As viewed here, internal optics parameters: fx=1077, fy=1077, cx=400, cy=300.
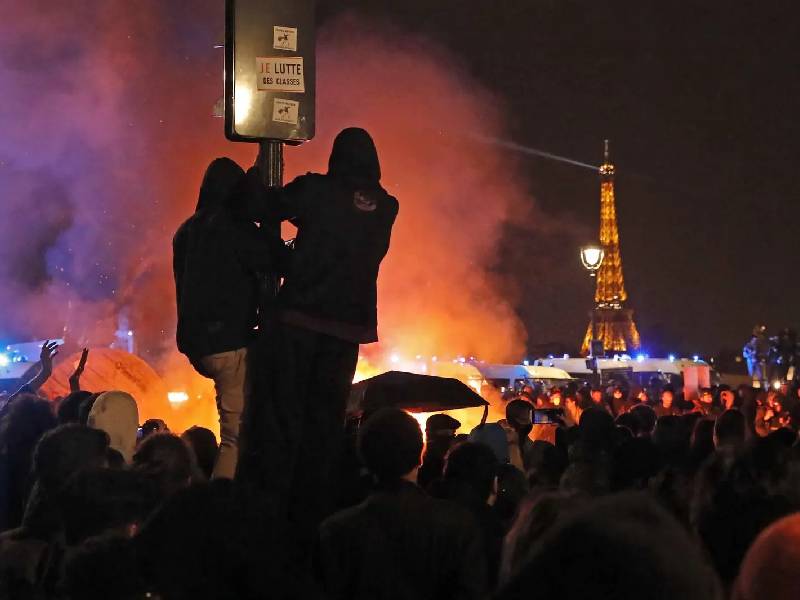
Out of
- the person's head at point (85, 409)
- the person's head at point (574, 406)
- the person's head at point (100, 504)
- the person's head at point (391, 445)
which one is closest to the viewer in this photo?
the person's head at point (100, 504)

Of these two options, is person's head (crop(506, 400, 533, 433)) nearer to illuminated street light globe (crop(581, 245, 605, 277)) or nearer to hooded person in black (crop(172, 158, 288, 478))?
hooded person in black (crop(172, 158, 288, 478))

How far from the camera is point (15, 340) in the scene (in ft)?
84.9

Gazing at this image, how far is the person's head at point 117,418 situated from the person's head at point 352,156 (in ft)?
5.30

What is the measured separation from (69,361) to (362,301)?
31.2 ft

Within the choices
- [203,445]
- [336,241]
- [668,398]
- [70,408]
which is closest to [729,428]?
[203,445]

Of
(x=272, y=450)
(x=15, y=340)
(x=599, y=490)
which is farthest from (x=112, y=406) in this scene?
(x=15, y=340)

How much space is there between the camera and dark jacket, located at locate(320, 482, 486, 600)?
2.95 metres

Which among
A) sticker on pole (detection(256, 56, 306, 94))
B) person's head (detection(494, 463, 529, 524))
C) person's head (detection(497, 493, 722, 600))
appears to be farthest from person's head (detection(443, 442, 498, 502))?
person's head (detection(497, 493, 722, 600))

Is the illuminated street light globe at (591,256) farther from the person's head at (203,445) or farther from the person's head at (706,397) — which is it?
the person's head at (203,445)

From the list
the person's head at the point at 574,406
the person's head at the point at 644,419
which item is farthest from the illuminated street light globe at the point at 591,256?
the person's head at the point at 644,419

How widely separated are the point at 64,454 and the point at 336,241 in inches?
53.3

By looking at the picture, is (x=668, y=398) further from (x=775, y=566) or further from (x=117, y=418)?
(x=775, y=566)

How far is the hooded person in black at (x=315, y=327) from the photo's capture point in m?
4.02

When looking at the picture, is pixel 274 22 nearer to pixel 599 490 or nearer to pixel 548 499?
pixel 599 490
